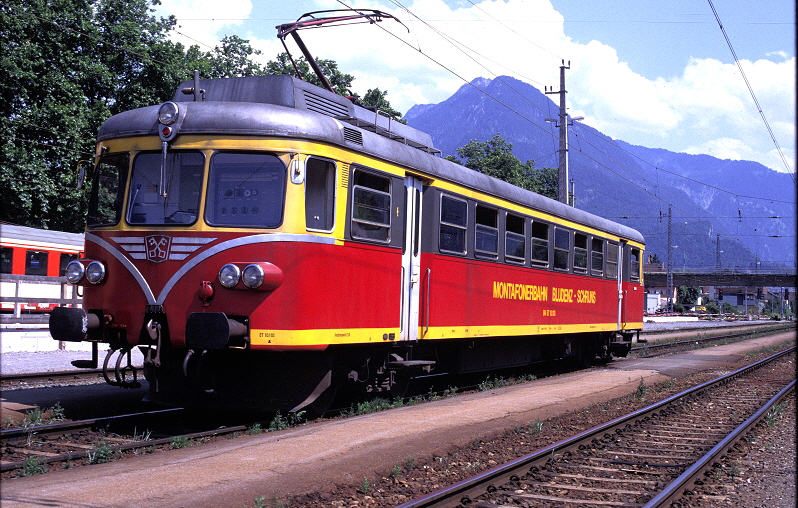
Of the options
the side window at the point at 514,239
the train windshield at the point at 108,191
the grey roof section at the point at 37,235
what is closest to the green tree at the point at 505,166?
the grey roof section at the point at 37,235

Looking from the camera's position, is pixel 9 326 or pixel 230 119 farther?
pixel 9 326

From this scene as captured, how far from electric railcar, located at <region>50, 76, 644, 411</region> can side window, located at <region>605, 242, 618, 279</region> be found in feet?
29.3

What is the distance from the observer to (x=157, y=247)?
875 cm

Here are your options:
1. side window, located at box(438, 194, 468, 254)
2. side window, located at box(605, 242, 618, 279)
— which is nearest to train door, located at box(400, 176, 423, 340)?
side window, located at box(438, 194, 468, 254)

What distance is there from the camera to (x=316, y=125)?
9.05 metres

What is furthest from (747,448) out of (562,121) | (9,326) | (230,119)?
(562,121)

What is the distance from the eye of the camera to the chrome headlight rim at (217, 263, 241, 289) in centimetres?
837

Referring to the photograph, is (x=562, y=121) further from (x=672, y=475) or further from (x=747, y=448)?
(x=672, y=475)

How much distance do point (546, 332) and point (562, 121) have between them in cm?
1439

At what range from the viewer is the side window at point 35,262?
26.5 m

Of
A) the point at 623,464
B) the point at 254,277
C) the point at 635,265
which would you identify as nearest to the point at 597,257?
the point at 635,265

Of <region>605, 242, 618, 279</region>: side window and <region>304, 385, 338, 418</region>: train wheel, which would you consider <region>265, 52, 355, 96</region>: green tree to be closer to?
<region>605, 242, 618, 279</region>: side window

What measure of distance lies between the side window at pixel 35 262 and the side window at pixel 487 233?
18989mm

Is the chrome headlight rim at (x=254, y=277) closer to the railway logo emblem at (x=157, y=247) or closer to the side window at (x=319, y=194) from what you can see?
the side window at (x=319, y=194)
